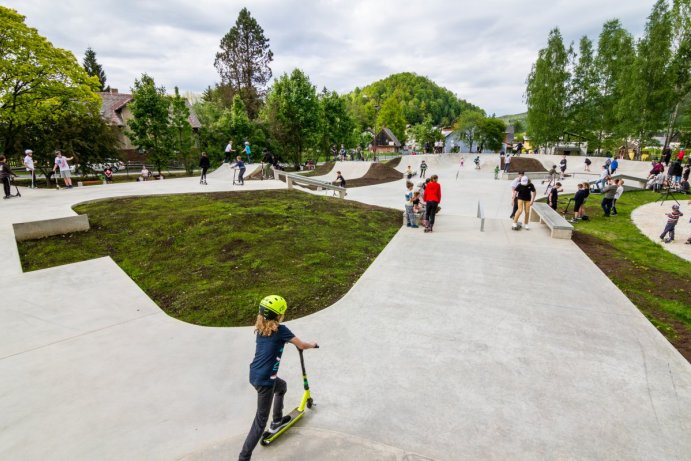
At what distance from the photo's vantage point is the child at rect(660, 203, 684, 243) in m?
10.1

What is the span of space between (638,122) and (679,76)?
4.41m

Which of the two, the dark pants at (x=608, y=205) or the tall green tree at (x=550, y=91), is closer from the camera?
the dark pants at (x=608, y=205)

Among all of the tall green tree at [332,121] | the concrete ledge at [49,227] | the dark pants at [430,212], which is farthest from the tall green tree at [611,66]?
the concrete ledge at [49,227]

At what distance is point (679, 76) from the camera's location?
1158 inches

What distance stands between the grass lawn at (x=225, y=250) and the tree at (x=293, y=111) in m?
25.5

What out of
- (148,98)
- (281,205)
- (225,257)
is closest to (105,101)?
(148,98)

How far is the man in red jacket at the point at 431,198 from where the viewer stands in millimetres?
10953

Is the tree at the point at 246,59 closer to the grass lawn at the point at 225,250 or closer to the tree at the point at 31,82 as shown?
the tree at the point at 31,82

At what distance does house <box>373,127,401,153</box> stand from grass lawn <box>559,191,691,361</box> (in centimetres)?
7987

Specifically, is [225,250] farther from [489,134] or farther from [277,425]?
[489,134]

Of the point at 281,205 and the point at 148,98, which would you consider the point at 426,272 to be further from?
the point at 148,98

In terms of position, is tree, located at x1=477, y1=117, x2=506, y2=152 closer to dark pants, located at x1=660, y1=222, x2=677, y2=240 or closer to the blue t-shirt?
dark pants, located at x1=660, y1=222, x2=677, y2=240

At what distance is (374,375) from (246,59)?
177ft

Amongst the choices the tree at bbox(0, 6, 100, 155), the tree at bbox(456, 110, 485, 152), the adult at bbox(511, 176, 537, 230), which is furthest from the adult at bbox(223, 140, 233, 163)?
the tree at bbox(456, 110, 485, 152)
